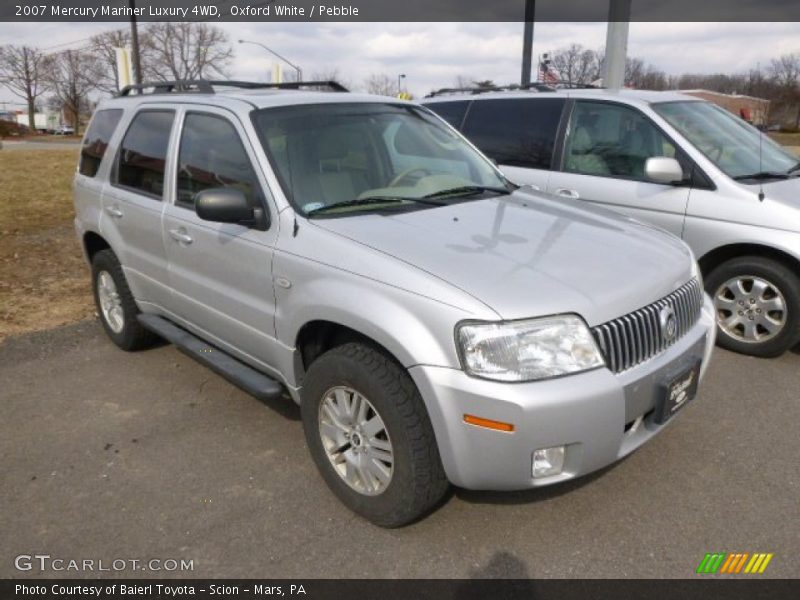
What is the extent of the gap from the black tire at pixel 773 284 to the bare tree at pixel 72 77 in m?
64.5

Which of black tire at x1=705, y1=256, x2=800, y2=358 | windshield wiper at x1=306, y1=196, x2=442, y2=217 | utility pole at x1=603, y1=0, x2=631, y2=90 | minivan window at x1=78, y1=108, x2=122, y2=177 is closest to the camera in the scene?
windshield wiper at x1=306, y1=196, x2=442, y2=217

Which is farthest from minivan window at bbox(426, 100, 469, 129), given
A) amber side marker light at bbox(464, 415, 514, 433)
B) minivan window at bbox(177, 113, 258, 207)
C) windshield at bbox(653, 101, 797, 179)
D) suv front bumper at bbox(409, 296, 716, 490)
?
amber side marker light at bbox(464, 415, 514, 433)

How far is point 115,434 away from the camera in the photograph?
145 inches

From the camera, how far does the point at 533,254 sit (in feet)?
8.95

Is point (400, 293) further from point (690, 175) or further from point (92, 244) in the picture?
point (92, 244)

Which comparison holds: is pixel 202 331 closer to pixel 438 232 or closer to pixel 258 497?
pixel 258 497

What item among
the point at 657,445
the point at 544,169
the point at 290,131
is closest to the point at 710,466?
the point at 657,445

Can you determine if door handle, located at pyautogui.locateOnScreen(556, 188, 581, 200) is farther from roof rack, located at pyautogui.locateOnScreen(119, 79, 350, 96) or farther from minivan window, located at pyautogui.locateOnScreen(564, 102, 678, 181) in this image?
roof rack, located at pyautogui.locateOnScreen(119, 79, 350, 96)

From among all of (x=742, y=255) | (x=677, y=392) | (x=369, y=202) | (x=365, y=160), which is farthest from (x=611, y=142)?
(x=677, y=392)

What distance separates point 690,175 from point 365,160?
270 cm

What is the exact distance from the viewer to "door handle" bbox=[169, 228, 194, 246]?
3.63 metres

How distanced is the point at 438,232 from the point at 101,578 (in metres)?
2.03

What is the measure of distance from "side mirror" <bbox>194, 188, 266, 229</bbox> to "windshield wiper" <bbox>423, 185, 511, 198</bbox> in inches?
38.6
